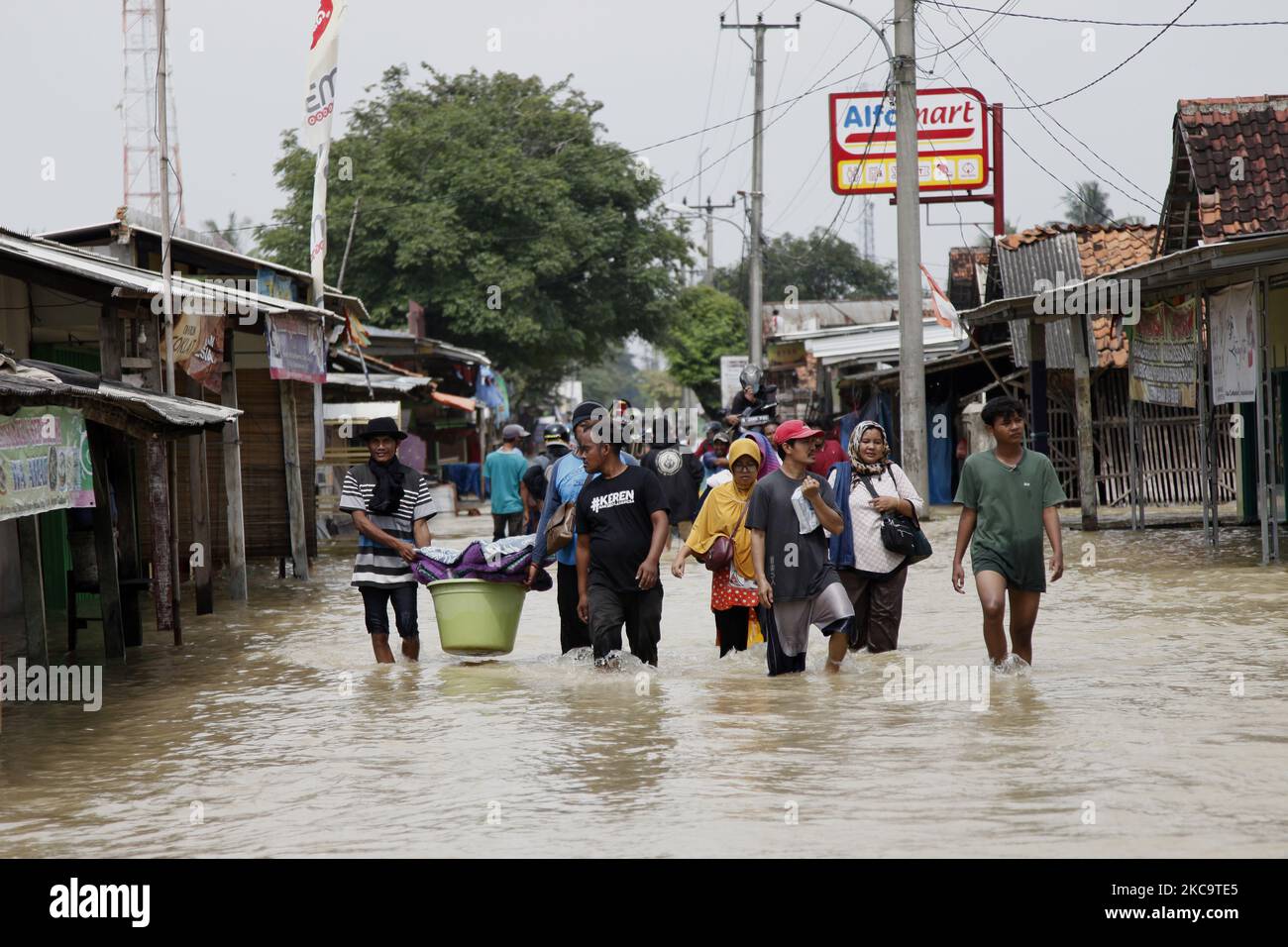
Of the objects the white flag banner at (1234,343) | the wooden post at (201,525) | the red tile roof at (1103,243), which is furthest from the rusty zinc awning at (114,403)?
the red tile roof at (1103,243)

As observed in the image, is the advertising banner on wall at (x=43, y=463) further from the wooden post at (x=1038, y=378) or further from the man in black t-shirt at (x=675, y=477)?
the wooden post at (x=1038, y=378)

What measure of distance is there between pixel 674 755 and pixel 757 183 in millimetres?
32707

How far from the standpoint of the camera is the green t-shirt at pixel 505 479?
19.9 meters

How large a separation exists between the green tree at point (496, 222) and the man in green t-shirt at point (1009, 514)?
109ft

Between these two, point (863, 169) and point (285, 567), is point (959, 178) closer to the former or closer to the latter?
point (863, 169)

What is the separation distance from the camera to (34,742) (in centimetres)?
905

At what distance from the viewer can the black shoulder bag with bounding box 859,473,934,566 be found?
34.3 ft

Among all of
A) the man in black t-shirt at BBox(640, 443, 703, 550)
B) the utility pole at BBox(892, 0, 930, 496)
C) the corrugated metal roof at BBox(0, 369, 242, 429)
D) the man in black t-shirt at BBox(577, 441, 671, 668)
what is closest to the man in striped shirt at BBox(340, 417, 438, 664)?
the man in black t-shirt at BBox(577, 441, 671, 668)

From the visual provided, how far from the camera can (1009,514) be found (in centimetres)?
958

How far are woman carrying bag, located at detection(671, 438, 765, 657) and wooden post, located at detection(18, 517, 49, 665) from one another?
442 cm

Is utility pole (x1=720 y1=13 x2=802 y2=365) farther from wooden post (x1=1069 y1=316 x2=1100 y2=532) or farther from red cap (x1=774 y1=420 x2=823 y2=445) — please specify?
red cap (x1=774 y1=420 x2=823 y2=445)

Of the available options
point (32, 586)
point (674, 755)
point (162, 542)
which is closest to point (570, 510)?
point (674, 755)
